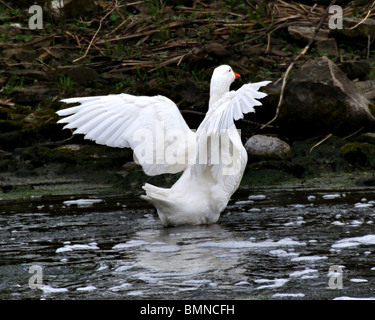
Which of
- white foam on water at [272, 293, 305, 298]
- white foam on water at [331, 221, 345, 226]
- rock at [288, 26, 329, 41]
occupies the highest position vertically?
rock at [288, 26, 329, 41]

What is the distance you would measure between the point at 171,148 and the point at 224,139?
0.55m

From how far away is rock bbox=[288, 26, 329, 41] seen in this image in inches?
507

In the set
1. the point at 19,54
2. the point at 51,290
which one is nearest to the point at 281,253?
the point at 51,290

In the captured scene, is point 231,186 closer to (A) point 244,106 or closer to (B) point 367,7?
(A) point 244,106

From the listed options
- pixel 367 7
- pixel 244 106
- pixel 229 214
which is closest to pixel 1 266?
pixel 244 106

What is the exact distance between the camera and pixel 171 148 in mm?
7473

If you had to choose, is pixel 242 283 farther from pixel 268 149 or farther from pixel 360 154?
pixel 360 154

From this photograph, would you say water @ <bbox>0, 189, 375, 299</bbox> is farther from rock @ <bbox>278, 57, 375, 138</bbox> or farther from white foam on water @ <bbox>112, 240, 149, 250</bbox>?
rock @ <bbox>278, 57, 375, 138</bbox>

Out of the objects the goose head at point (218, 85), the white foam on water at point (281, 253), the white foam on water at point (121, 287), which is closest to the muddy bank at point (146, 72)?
the goose head at point (218, 85)

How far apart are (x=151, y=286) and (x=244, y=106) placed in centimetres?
164

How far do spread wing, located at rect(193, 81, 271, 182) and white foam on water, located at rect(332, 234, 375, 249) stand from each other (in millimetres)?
1196

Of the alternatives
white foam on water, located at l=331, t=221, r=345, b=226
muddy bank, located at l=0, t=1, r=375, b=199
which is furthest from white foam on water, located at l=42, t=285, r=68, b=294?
muddy bank, located at l=0, t=1, r=375, b=199

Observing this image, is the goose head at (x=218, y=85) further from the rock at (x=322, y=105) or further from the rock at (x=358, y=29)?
Answer: the rock at (x=358, y=29)

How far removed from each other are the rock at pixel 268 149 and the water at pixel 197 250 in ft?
4.29
